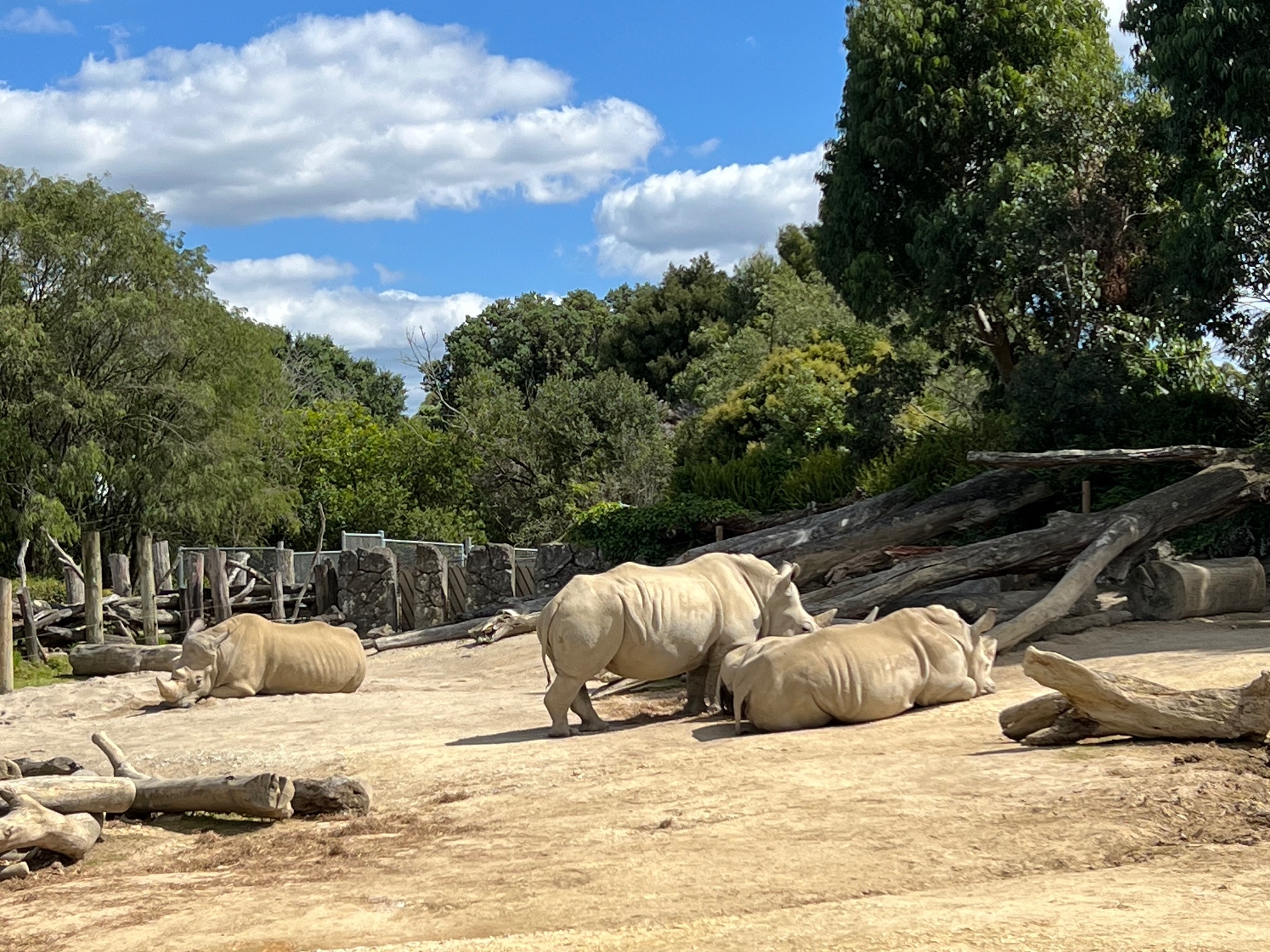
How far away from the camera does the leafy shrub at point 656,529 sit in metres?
24.2

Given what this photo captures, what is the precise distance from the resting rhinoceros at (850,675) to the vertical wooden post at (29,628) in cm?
1493

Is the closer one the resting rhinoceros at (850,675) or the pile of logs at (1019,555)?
the resting rhinoceros at (850,675)

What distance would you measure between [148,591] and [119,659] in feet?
11.6

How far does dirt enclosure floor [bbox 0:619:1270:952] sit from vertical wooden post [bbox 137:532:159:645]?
42.1 ft

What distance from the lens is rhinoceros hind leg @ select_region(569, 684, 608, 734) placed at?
39.5 feet

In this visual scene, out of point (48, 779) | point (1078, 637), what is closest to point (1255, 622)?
point (1078, 637)

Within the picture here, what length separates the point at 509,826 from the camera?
27.5 ft

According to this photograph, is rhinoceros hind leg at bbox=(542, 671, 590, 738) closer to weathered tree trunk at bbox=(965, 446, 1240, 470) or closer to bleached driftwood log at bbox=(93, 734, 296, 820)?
bleached driftwood log at bbox=(93, 734, 296, 820)

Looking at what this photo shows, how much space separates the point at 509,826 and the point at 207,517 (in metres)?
24.8

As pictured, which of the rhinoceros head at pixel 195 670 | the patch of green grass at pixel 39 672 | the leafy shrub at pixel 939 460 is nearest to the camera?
the rhinoceros head at pixel 195 670

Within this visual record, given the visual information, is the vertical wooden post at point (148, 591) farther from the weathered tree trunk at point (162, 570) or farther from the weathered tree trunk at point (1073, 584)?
the weathered tree trunk at point (1073, 584)

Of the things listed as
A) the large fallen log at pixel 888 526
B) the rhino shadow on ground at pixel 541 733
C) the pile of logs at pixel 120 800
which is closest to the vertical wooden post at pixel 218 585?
the large fallen log at pixel 888 526

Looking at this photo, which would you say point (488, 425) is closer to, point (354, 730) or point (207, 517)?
point (207, 517)

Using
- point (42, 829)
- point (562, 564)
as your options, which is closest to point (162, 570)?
point (562, 564)
